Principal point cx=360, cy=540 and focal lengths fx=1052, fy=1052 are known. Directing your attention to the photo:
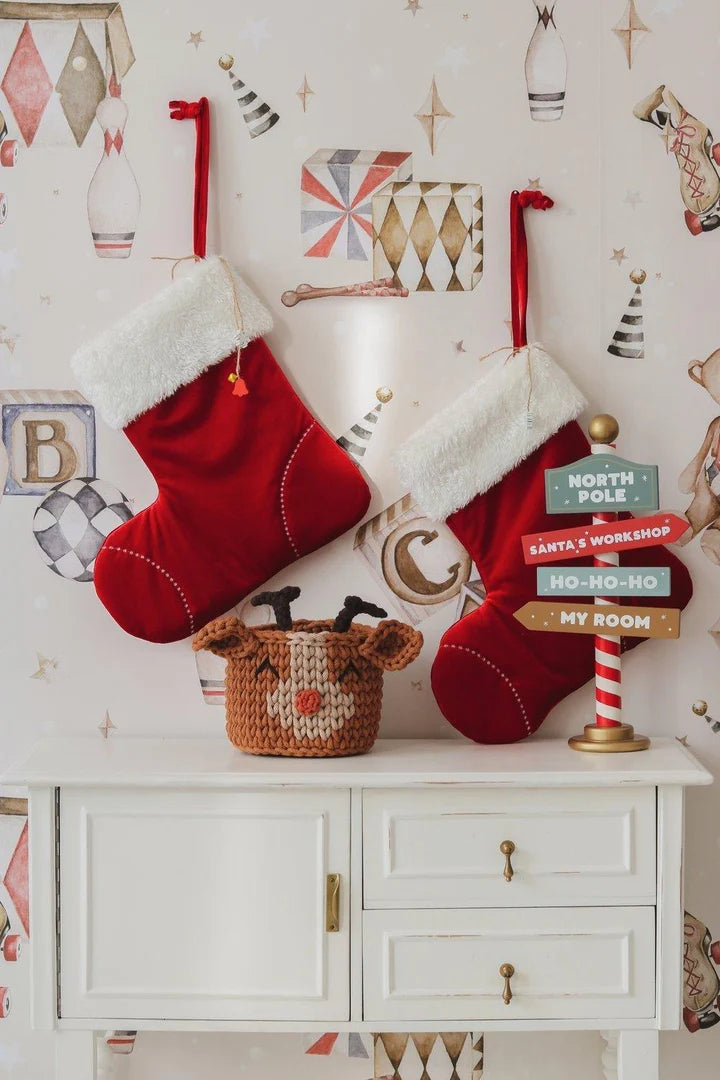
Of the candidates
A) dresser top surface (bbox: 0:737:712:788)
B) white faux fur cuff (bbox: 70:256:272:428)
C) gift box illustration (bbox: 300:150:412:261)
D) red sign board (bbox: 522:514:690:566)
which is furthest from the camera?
gift box illustration (bbox: 300:150:412:261)

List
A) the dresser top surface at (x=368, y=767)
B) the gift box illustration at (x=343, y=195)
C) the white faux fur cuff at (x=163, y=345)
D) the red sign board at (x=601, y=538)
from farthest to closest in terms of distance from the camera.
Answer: the gift box illustration at (x=343, y=195) < the white faux fur cuff at (x=163, y=345) < the red sign board at (x=601, y=538) < the dresser top surface at (x=368, y=767)

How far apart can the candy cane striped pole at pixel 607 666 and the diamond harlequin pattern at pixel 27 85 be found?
1120mm

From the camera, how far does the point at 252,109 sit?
1.83 meters

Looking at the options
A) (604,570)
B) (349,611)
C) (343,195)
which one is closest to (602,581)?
(604,570)

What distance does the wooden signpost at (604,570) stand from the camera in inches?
63.3

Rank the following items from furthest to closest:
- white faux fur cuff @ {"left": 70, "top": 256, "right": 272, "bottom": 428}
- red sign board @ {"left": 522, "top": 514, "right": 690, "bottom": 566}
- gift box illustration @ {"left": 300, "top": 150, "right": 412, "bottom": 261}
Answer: gift box illustration @ {"left": 300, "top": 150, "right": 412, "bottom": 261}
white faux fur cuff @ {"left": 70, "top": 256, "right": 272, "bottom": 428}
red sign board @ {"left": 522, "top": 514, "right": 690, "bottom": 566}

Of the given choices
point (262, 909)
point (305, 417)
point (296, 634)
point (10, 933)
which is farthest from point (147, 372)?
point (10, 933)

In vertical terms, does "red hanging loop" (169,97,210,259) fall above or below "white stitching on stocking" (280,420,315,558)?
above

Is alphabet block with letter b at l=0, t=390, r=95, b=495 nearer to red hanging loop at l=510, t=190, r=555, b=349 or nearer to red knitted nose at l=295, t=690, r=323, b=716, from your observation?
red knitted nose at l=295, t=690, r=323, b=716

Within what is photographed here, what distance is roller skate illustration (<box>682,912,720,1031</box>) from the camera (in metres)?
1.83

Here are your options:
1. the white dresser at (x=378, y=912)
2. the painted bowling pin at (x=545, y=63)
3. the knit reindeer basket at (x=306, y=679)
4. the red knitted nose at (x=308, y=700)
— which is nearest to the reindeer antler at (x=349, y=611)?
the knit reindeer basket at (x=306, y=679)

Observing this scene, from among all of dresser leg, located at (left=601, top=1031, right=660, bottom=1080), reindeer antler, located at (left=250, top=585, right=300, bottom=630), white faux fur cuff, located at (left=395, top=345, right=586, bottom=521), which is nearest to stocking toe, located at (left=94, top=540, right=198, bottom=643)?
reindeer antler, located at (left=250, top=585, right=300, bottom=630)

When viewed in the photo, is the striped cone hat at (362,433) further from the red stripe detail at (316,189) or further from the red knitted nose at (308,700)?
the red knitted nose at (308,700)

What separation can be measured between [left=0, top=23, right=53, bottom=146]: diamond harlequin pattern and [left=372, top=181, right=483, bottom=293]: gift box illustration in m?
0.60
